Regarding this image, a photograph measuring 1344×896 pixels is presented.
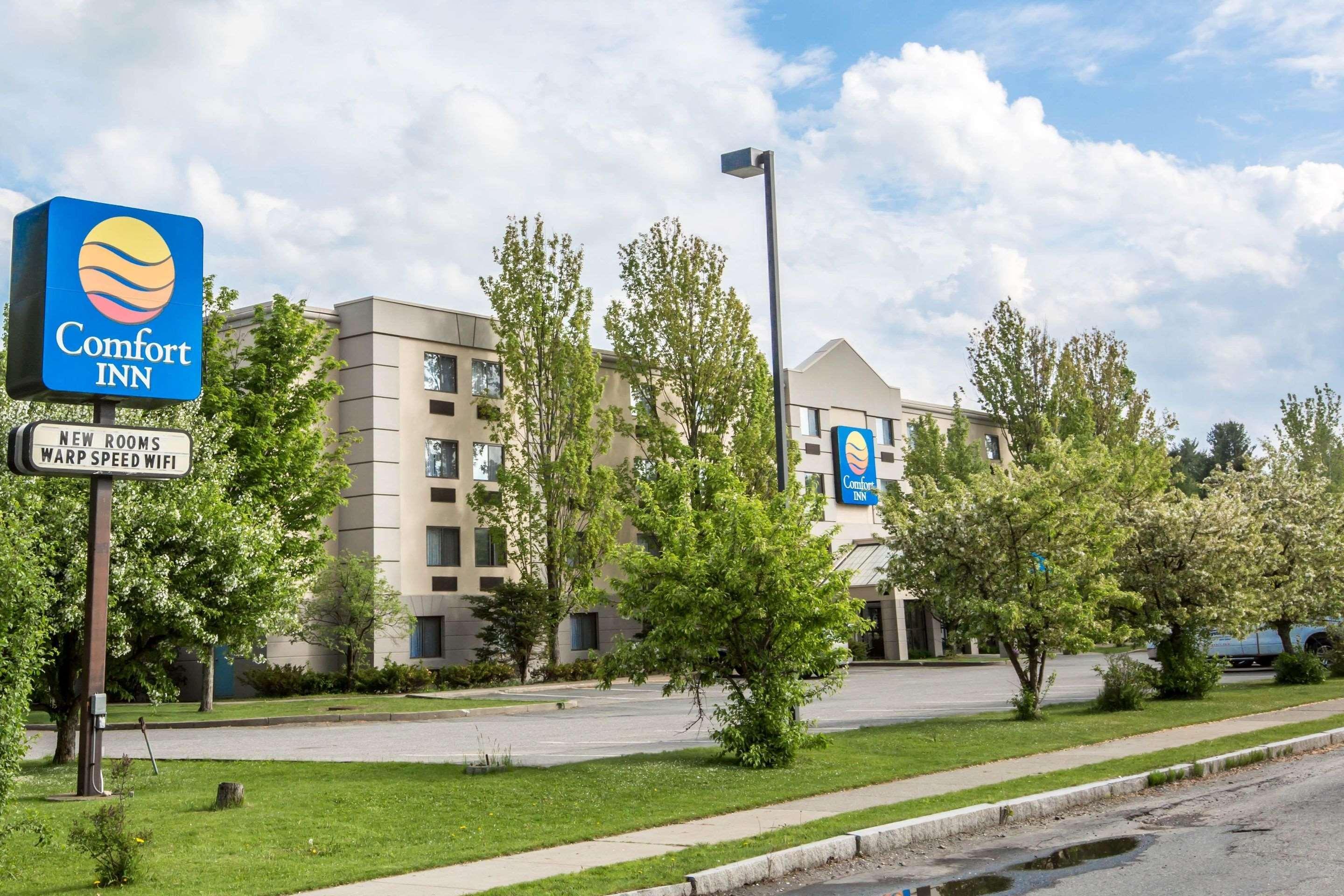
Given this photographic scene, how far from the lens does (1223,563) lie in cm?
2352

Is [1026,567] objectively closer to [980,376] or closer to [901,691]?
[901,691]

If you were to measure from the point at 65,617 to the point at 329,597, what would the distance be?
2057cm

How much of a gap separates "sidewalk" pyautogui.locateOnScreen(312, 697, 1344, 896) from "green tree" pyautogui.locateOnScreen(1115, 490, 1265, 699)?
6.19 meters

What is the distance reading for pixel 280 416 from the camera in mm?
29484

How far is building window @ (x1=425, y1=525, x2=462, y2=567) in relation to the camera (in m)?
40.8

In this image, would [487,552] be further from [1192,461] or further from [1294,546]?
[1192,461]

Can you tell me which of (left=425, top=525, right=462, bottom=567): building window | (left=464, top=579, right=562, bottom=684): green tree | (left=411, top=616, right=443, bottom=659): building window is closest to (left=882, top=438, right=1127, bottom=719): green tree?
(left=464, top=579, right=562, bottom=684): green tree

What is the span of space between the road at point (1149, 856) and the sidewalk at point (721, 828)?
4.12 ft

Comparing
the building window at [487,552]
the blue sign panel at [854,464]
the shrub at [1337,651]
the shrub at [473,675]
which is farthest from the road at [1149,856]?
the blue sign panel at [854,464]

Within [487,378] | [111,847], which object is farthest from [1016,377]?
[111,847]

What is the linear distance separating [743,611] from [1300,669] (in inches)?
700

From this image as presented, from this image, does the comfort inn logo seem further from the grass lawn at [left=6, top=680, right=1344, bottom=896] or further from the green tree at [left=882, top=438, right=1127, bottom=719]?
the green tree at [left=882, top=438, right=1127, bottom=719]

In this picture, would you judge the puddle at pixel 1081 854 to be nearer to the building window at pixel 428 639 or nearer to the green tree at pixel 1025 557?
the green tree at pixel 1025 557

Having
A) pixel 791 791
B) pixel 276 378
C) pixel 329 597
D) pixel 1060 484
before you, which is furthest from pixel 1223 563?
pixel 329 597
